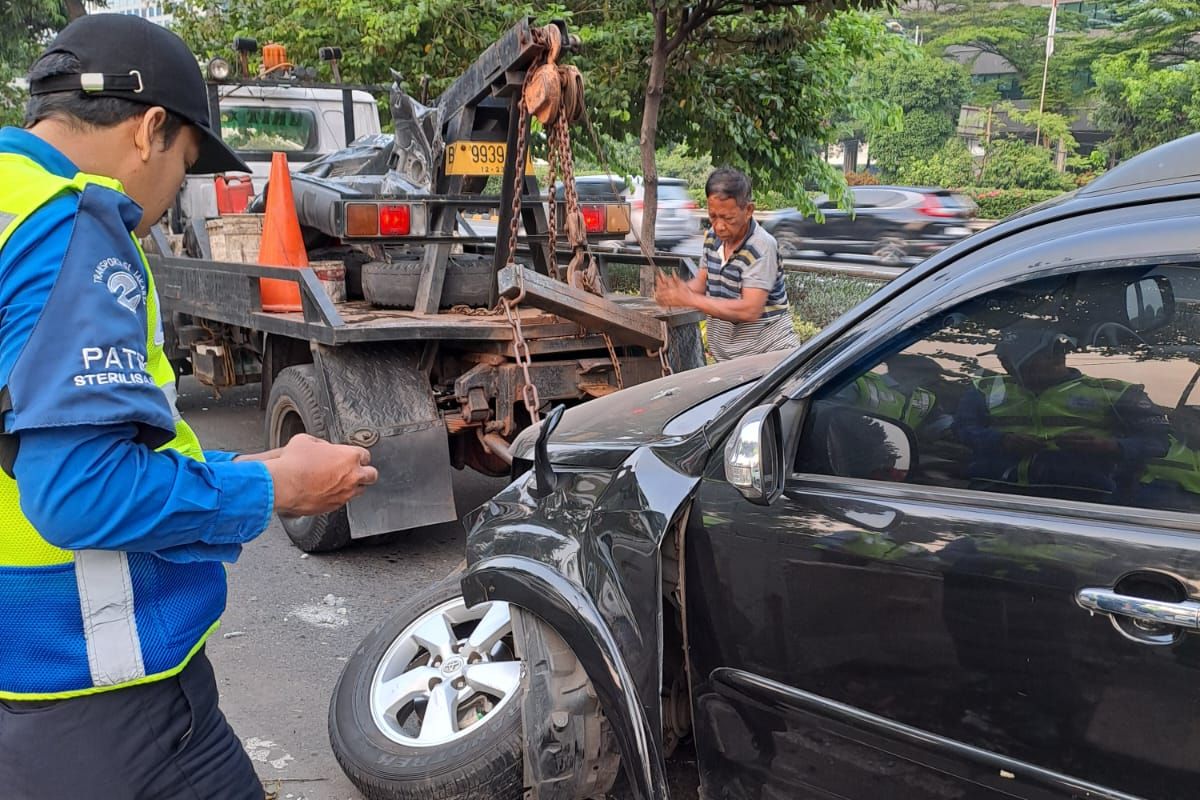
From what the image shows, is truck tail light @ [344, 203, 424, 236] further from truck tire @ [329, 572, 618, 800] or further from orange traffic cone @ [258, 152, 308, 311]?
truck tire @ [329, 572, 618, 800]

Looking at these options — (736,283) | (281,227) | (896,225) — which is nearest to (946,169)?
(896,225)

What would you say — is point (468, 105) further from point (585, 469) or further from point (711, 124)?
point (711, 124)

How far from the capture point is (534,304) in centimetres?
432

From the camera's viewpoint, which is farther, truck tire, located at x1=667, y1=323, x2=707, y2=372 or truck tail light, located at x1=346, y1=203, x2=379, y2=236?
truck tire, located at x1=667, y1=323, x2=707, y2=372

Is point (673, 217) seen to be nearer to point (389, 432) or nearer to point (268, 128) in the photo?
point (268, 128)

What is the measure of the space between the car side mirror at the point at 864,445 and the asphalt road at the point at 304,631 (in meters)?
0.94

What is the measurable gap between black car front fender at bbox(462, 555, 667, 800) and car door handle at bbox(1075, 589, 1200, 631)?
41.4 inches

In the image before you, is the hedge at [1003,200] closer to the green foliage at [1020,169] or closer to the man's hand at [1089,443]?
the green foliage at [1020,169]

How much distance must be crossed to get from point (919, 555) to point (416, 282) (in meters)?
3.82

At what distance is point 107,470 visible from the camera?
1.39 meters

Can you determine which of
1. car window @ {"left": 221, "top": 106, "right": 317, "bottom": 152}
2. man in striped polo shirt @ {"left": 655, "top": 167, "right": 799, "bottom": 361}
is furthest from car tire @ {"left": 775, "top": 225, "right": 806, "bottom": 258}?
man in striped polo shirt @ {"left": 655, "top": 167, "right": 799, "bottom": 361}

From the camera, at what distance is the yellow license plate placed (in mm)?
5195

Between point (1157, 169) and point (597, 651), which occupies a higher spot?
point (1157, 169)

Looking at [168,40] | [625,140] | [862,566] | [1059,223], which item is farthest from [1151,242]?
[625,140]
